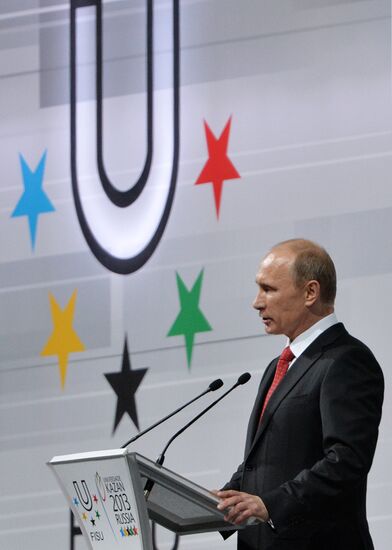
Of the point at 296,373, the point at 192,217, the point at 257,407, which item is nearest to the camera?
the point at 296,373

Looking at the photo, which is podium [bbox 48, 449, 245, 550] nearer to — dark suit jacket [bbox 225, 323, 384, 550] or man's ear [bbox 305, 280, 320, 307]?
dark suit jacket [bbox 225, 323, 384, 550]

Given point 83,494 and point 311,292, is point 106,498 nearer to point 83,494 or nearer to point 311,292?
point 83,494

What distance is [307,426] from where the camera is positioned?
3150 mm

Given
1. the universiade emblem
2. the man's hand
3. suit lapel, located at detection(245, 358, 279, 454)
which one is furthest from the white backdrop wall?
the man's hand

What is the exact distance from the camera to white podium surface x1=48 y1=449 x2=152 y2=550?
112 inches

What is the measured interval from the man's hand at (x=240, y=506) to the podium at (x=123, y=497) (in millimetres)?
23

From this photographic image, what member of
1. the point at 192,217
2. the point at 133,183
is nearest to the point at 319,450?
the point at 192,217

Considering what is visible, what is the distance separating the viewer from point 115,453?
281cm

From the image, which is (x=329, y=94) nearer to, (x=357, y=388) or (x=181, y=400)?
(x=181, y=400)

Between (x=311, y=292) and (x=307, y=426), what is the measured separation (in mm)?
401

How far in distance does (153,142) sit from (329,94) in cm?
83

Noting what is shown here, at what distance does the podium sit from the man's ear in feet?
2.27

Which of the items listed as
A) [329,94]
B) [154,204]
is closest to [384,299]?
[329,94]

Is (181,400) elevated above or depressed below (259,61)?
below
